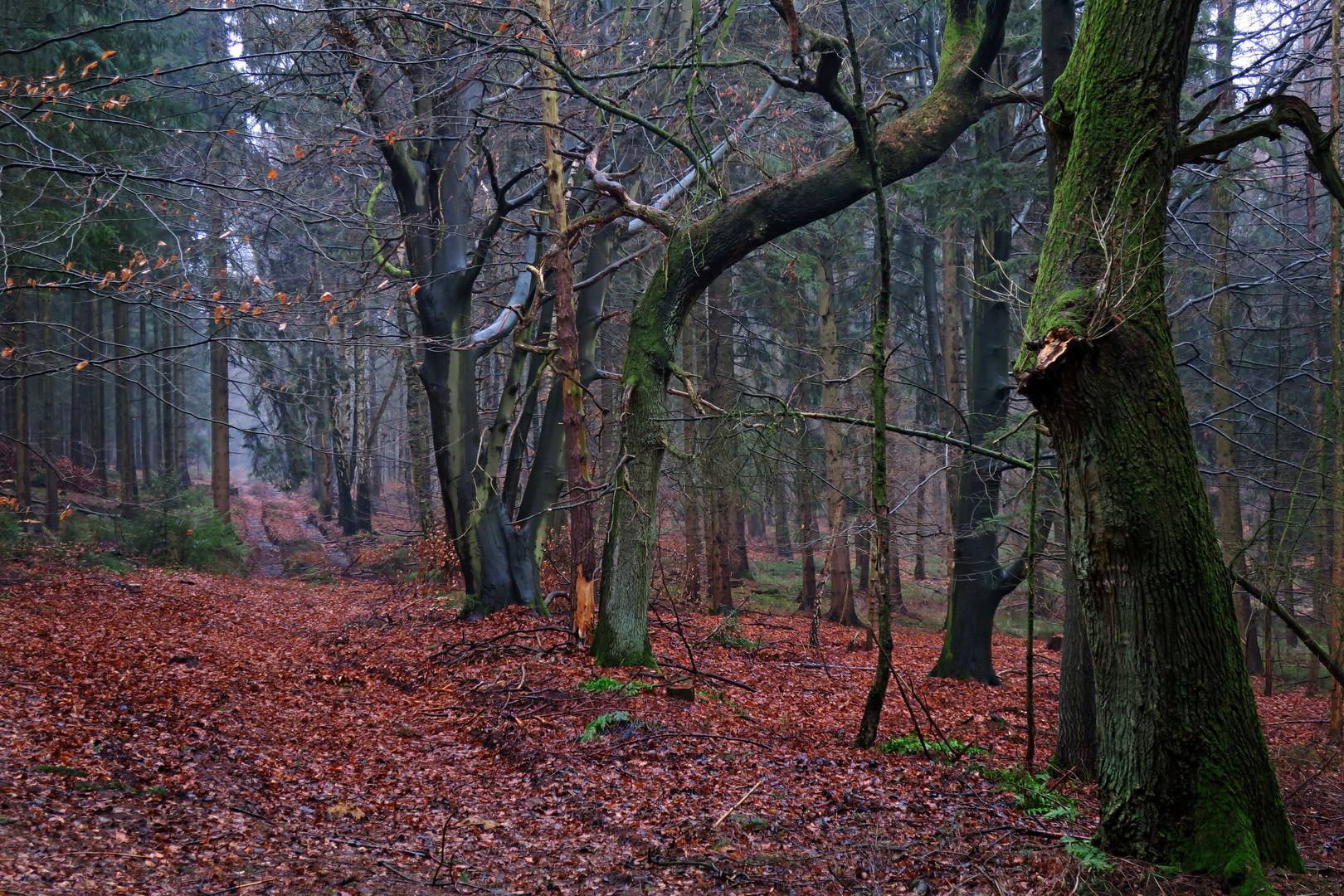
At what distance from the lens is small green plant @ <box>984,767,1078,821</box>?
189 inches

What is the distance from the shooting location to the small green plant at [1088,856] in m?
3.47

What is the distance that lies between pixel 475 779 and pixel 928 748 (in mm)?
3703

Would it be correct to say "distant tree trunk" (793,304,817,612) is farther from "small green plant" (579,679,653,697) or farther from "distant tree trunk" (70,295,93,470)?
"distant tree trunk" (70,295,93,470)

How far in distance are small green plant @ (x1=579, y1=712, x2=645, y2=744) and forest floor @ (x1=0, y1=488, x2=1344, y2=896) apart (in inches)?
1.0

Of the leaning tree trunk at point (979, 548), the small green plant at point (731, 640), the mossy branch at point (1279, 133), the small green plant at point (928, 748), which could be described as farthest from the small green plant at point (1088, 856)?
the small green plant at point (731, 640)

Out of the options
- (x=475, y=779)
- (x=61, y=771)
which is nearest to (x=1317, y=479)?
(x=475, y=779)

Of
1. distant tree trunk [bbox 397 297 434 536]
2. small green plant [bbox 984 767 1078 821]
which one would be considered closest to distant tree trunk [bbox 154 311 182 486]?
distant tree trunk [bbox 397 297 434 536]

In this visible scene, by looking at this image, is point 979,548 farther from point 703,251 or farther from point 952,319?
point 952,319

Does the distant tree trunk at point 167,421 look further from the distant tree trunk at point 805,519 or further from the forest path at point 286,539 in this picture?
the distant tree trunk at point 805,519

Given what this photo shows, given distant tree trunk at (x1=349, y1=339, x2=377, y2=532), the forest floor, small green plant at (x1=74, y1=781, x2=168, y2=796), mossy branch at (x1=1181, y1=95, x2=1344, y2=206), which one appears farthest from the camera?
distant tree trunk at (x1=349, y1=339, x2=377, y2=532)

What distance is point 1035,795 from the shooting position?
521 centimetres

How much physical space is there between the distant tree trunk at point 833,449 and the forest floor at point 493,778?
18.3 feet

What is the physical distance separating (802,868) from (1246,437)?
16.2 meters

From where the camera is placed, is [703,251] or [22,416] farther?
[22,416]
